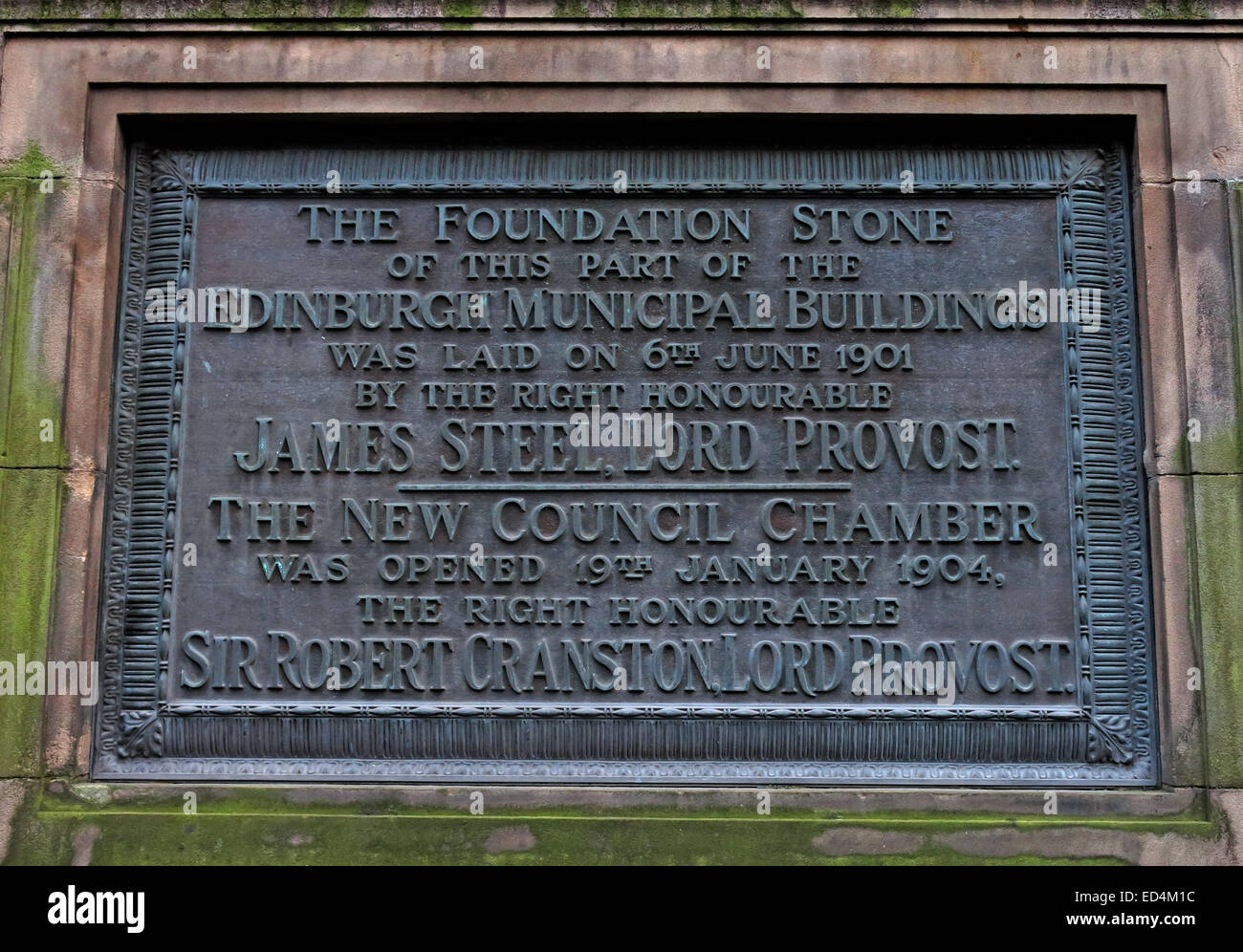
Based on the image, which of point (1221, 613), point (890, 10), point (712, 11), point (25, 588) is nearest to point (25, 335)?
point (25, 588)

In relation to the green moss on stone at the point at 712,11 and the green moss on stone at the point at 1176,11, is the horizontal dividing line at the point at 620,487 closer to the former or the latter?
A: the green moss on stone at the point at 712,11

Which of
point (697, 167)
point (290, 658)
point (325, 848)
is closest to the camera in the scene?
point (325, 848)

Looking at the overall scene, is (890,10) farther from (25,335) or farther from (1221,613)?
(25,335)

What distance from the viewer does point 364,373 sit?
5945mm

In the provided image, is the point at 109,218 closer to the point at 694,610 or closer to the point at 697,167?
the point at 697,167

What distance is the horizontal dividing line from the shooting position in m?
5.81

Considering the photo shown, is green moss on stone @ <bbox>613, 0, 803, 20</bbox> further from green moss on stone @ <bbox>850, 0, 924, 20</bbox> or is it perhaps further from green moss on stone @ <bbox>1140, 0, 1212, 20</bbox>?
green moss on stone @ <bbox>1140, 0, 1212, 20</bbox>

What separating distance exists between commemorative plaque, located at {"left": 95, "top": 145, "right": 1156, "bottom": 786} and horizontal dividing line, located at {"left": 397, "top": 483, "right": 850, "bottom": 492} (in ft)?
0.05

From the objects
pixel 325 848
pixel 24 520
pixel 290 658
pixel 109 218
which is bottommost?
pixel 325 848

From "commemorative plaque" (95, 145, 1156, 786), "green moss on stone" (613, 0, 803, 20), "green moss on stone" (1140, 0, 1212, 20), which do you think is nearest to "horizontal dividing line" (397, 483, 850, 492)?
"commemorative plaque" (95, 145, 1156, 786)

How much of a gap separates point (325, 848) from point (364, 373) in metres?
Answer: 2.35

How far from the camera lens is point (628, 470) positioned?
5.86 m

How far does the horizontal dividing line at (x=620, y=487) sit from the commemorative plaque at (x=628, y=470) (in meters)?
0.02

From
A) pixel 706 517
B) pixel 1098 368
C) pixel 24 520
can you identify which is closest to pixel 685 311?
pixel 706 517
